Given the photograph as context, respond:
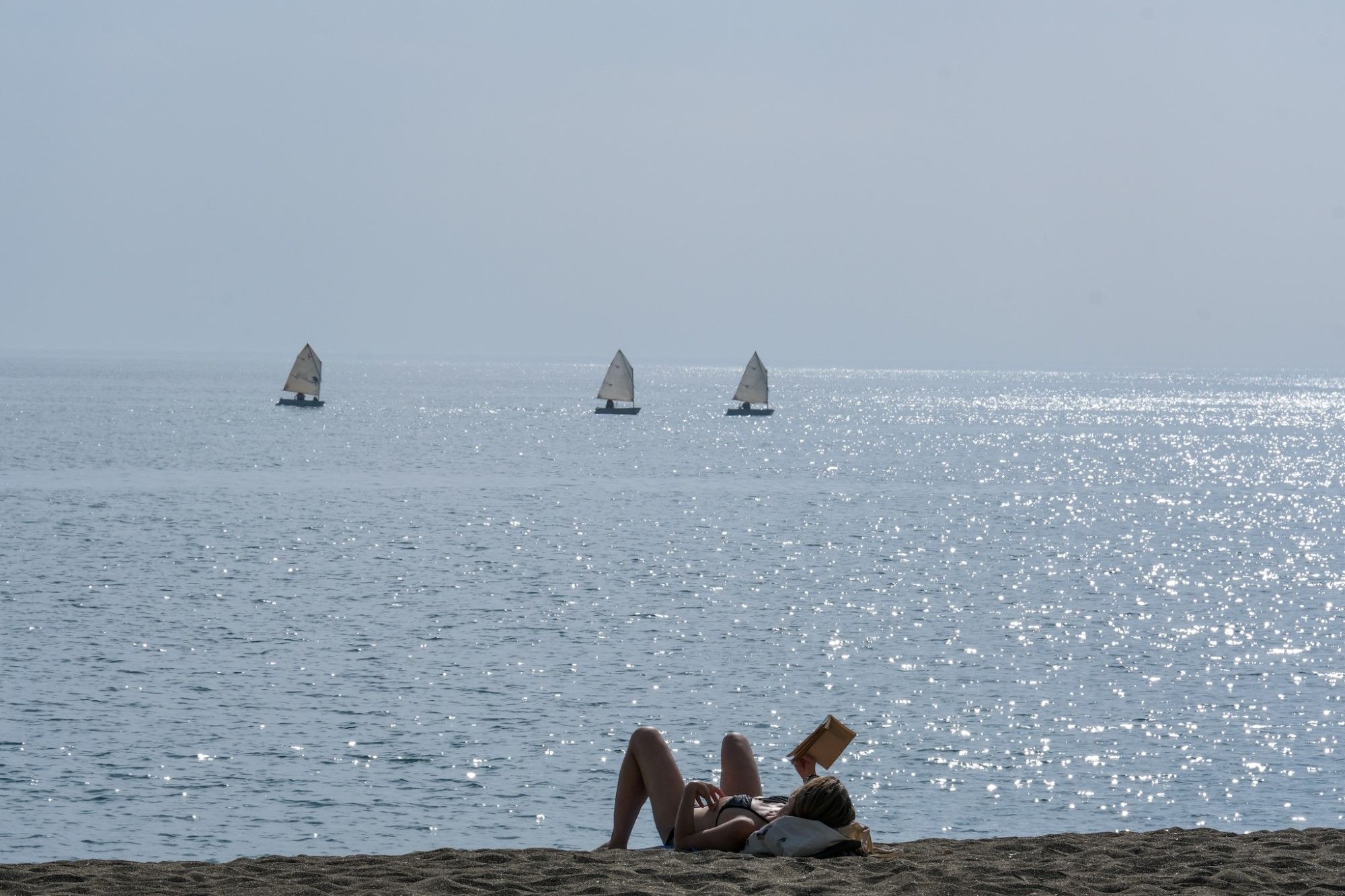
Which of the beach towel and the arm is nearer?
the beach towel

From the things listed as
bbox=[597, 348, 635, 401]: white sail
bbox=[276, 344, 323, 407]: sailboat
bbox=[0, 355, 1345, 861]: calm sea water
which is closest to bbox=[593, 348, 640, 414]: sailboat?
bbox=[597, 348, 635, 401]: white sail

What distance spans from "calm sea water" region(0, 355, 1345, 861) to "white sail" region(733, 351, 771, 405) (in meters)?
55.9

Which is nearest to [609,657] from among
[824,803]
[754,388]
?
[824,803]

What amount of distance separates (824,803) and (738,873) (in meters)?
0.81

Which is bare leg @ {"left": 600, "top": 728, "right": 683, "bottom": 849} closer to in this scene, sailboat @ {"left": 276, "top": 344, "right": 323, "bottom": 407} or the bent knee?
the bent knee

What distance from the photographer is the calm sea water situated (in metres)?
18.5

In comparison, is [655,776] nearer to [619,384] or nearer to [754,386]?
[619,384]

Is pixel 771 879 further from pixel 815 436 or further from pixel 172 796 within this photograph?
pixel 815 436

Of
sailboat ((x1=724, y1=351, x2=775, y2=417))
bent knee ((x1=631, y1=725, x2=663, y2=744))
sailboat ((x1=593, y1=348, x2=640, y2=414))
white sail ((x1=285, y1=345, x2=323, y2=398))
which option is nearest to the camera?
bent knee ((x1=631, y1=725, x2=663, y2=744))

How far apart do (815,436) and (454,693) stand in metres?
110

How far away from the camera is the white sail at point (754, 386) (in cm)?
13200

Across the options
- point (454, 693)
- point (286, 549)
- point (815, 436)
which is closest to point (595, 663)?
point (454, 693)

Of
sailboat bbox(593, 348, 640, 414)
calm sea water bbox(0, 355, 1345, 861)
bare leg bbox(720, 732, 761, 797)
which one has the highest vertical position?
sailboat bbox(593, 348, 640, 414)

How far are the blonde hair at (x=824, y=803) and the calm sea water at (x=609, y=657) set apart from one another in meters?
6.37
